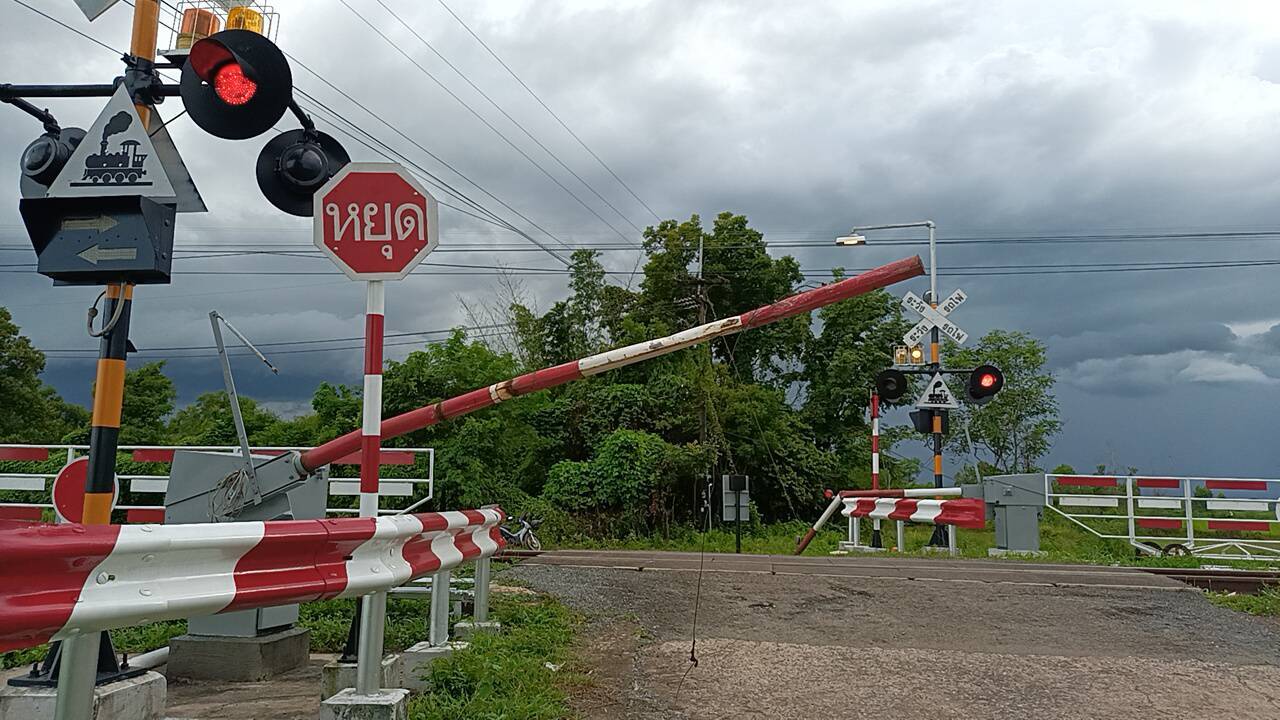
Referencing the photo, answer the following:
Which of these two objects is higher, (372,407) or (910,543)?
(372,407)

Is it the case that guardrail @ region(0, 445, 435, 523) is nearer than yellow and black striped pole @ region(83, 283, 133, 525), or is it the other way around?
yellow and black striped pole @ region(83, 283, 133, 525)

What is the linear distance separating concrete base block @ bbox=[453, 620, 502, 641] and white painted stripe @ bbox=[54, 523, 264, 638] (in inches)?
130

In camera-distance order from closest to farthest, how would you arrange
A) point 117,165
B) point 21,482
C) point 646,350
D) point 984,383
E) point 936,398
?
1. point 117,165
2. point 646,350
3. point 21,482
4. point 984,383
5. point 936,398

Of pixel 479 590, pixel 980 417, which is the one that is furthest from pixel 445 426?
pixel 980 417

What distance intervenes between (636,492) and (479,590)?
15.8m

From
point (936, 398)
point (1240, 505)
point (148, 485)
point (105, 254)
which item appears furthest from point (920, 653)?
point (936, 398)

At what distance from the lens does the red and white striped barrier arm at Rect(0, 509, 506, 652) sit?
7.81 ft

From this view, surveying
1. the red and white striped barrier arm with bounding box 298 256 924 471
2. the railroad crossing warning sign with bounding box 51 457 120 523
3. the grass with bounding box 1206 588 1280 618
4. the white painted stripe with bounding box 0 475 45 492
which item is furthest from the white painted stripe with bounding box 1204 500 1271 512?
the white painted stripe with bounding box 0 475 45 492

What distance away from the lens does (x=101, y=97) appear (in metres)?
5.44

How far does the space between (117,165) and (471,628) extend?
3519mm

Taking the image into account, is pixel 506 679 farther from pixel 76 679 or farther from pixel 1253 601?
pixel 1253 601

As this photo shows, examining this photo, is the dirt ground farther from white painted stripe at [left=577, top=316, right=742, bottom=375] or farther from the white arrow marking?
the white arrow marking

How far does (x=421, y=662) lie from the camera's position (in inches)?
203

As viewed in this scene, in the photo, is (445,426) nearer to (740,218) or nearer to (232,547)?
(740,218)
